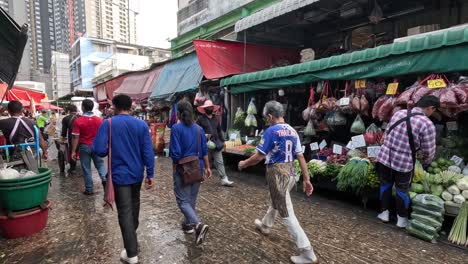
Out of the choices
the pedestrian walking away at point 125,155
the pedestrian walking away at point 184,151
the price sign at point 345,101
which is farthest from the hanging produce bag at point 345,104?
the pedestrian walking away at point 125,155

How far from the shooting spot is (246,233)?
4191mm

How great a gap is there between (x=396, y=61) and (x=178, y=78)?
8045 millimetres

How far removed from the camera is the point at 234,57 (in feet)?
34.2

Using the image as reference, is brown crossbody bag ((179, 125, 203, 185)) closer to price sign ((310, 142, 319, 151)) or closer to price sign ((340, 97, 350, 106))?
price sign ((340, 97, 350, 106))

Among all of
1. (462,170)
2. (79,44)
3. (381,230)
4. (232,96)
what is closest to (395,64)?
(462,170)

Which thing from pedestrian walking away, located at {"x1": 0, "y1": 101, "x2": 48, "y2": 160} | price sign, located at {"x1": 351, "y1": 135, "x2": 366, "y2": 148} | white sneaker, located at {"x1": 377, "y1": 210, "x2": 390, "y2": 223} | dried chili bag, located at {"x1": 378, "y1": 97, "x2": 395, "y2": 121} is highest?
dried chili bag, located at {"x1": 378, "y1": 97, "x2": 395, "y2": 121}

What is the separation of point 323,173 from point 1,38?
223 inches

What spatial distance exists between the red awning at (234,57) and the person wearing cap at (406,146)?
6319 millimetres

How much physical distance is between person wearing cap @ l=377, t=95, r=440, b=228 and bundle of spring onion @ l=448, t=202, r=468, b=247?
23.4 inches

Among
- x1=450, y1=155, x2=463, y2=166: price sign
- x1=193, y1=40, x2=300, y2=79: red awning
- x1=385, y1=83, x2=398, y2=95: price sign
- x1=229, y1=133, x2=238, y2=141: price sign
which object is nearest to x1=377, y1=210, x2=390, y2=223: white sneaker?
x1=450, y1=155, x2=463, y2=166: price sign

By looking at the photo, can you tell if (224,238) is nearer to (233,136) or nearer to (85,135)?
(85,135)

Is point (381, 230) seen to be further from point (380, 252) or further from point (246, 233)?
point (246, 233)

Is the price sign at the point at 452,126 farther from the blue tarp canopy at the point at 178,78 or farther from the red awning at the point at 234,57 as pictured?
the blue tarp canopy at the point at 178,78

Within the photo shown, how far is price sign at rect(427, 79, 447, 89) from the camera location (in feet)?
14.3
